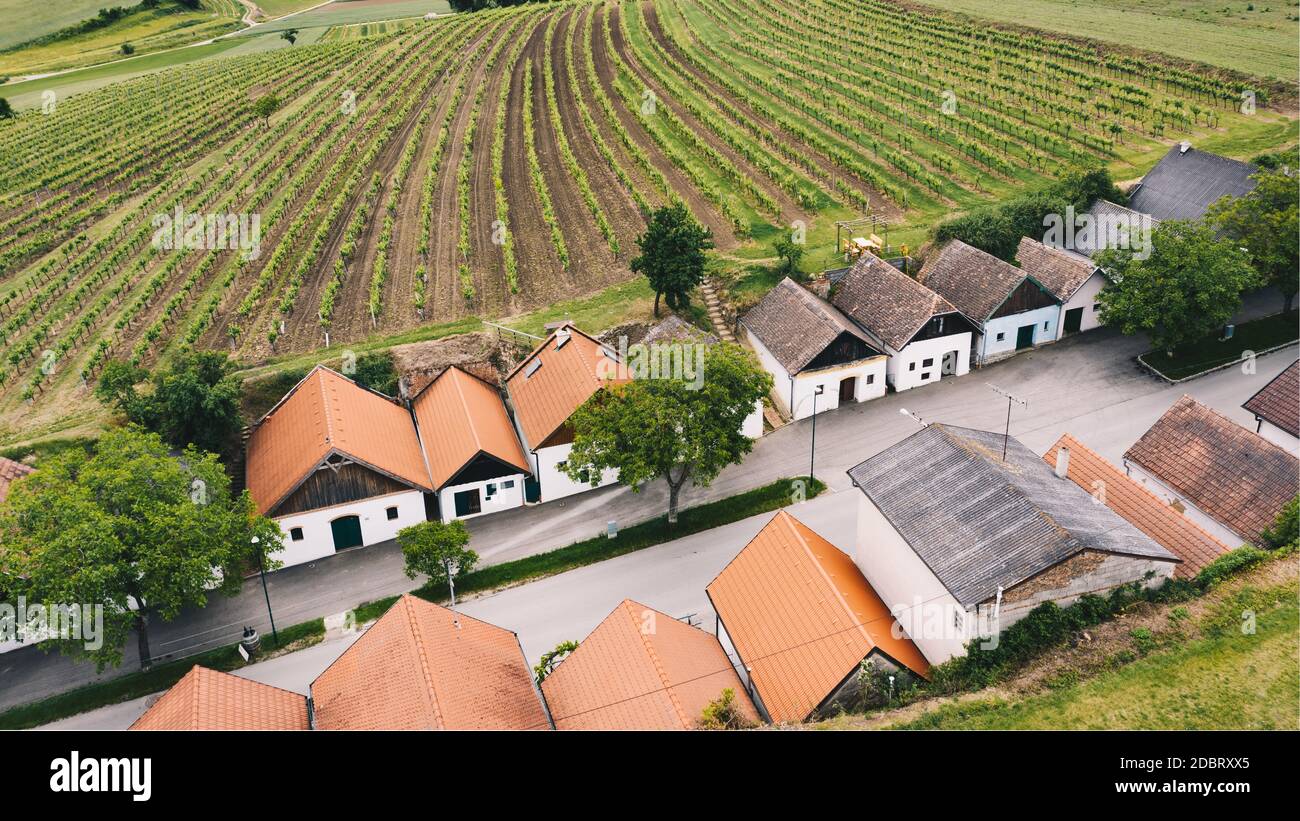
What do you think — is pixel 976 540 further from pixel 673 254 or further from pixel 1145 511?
pixel 673 254

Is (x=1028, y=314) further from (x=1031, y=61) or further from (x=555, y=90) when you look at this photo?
(x=555, y=90)

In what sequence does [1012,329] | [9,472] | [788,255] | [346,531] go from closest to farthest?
[9,472] → [346,531] → [1012,329] → [788,255]

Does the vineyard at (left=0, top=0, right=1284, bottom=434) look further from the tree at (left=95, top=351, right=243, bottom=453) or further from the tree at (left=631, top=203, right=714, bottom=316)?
the tree at (left=95, top=351, right=243, bottom=453)

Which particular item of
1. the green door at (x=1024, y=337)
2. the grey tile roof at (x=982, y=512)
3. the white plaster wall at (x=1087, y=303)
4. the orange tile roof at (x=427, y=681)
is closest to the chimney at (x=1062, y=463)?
the grey tile roof at (x=982, y=512)

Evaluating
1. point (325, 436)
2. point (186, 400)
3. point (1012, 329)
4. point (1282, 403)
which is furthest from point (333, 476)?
point (1282, 403)

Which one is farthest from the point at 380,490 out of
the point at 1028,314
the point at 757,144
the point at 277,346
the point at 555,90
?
the point at 555,90

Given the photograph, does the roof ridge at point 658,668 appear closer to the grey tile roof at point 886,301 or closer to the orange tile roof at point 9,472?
the grey tile roof at point 886,301

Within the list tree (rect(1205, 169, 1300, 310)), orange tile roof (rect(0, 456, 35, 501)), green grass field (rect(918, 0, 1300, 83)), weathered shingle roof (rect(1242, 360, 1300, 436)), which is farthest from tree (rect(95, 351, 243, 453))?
green grass field (rect(918, 0, 1300, 83))
